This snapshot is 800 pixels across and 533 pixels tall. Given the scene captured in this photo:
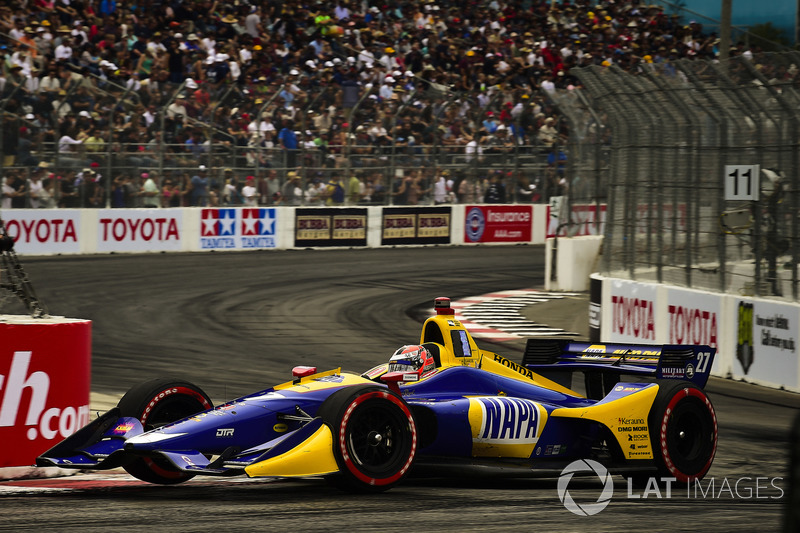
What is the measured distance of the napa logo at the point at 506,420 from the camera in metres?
7.50

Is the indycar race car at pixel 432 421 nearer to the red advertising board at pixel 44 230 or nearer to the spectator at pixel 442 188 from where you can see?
the red advertising board at pixel 44 230

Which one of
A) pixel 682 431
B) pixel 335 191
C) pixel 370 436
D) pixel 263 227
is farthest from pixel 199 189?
pixel 370 436

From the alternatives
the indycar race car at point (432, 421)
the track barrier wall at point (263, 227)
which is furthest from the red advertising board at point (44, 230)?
the indycar race car at point (432, 421)

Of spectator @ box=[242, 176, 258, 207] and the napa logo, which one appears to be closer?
the napa logo

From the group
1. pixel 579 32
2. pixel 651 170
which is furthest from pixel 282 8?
pixel 651 170

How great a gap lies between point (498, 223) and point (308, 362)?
55.6ft

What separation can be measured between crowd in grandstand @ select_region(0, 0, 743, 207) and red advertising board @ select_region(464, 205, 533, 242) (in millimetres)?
344

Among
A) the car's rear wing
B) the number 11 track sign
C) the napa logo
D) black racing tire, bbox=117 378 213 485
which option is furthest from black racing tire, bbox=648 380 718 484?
the number 11 track sign

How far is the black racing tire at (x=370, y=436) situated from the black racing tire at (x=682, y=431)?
2.00 m

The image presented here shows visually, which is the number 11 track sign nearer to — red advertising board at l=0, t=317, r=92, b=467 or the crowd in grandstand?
red advertising board at l=0, t=317, r=92, b=467

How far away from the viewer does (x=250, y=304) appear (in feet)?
61.8

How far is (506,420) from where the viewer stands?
7.59 m

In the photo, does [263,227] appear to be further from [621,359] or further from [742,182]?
[621,359]

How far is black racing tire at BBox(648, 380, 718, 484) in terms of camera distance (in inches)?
315
